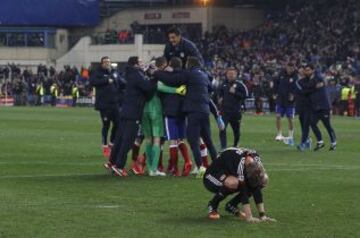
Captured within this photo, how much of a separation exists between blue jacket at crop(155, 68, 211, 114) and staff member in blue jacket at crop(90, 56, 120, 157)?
4.18 meters

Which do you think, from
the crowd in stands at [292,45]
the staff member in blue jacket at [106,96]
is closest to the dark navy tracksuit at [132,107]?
the staff member in blue jacket at [106,96]

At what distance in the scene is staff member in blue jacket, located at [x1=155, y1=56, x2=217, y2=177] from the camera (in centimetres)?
1616

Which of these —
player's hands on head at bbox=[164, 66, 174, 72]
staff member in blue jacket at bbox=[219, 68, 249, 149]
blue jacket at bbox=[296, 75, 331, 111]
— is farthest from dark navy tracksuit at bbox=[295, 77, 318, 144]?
player's hands on head at bbox=[164, 66, 174, 72]

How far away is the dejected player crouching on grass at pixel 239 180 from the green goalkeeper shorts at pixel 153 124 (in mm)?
4823

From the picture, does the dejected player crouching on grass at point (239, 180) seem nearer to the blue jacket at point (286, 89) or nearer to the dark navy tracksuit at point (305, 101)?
the dark navy tracksuit at point (305, 101)

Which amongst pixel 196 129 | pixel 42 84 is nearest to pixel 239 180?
pixel 196 129

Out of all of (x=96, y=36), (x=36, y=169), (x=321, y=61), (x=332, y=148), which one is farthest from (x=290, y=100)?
(x=96, y=36)

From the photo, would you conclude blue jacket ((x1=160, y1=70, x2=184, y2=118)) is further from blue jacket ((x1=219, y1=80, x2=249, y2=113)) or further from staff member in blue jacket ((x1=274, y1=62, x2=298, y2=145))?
staff member in blue jacket ((x1=274, y1=62, x2=298, y2=145))

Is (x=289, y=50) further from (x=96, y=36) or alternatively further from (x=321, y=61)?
(x=96, y=36)

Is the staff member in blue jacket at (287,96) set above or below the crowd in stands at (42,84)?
above

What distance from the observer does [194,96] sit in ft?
53.2

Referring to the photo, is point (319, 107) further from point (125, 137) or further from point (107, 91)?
point (125, 137)

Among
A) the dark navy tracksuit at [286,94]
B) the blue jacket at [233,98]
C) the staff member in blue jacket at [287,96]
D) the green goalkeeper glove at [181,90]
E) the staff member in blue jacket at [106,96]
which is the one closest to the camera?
the green goalkeeper glove at [181,90]

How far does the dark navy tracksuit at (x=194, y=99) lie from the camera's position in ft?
53.0
